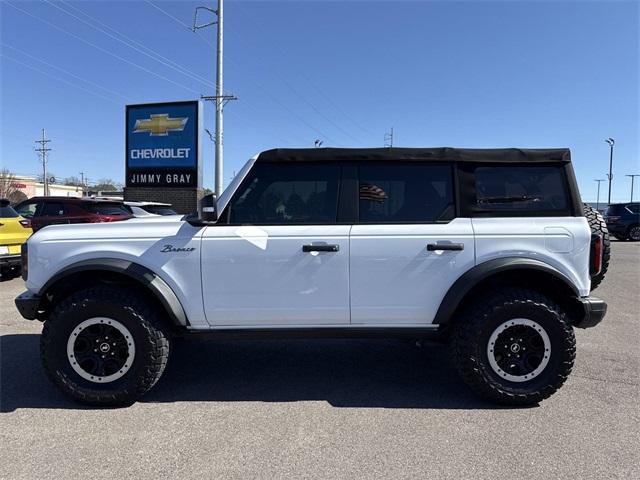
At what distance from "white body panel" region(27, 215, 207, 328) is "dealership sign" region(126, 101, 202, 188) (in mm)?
16968

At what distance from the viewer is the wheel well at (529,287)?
11.9 feet

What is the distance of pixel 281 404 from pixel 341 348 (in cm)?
152

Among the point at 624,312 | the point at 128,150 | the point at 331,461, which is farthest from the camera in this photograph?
the point at 128,150

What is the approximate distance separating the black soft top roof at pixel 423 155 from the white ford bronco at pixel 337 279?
32 millimetres

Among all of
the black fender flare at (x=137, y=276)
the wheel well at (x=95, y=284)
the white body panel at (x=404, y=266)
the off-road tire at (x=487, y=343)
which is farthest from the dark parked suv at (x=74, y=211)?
the off-road tire at (x=487, y=343)

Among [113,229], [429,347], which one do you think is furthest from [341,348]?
[113,229]

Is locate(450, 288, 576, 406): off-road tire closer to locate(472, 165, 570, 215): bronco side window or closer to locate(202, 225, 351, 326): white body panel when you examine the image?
locate(472, 165, 570, 215): bronco side window

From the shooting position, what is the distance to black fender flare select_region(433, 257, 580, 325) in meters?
3.50

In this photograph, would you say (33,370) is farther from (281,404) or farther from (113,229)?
(281,404)

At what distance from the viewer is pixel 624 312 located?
6.91 m

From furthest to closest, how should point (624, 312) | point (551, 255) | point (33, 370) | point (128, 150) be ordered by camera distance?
point (128, 150), point (624, 312), point (33, 370), point (551, 255)

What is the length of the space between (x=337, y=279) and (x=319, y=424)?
1.06 m

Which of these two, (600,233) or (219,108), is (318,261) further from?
(219,108)

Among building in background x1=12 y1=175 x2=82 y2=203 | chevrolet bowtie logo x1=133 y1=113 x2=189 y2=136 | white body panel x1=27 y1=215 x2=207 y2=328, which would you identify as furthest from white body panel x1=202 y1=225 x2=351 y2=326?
building in background x1=12 y1=175 x2=82 y2=203
